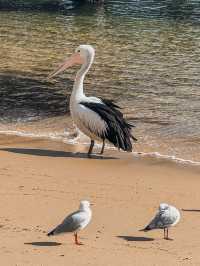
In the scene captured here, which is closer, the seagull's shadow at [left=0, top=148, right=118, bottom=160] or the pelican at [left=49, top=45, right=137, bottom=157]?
the seagull's shadow at [left=0, top=148, right=118, bottom=160]

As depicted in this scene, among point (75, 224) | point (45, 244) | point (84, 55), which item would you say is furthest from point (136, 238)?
point (84, 55)

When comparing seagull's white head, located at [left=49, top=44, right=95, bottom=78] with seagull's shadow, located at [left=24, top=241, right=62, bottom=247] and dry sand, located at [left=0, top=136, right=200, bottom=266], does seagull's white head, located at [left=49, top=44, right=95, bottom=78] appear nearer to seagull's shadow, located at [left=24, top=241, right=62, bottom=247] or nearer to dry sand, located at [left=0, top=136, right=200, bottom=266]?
dry sand, located at [left=0, top=136, right=200, bottom=266]

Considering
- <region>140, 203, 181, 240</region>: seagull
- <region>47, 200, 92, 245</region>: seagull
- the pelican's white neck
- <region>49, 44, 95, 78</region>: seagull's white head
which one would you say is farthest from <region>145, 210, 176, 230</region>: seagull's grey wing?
<region>49, 44, 95, 78</region>: seagull's white head

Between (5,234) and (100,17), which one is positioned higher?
(5,234)

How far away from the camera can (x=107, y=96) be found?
14.2 meters

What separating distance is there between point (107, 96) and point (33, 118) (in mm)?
2262

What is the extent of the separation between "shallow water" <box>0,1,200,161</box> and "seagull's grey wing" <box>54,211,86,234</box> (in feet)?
13.1

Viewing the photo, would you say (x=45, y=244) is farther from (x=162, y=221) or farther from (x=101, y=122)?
(x=101, y=122)

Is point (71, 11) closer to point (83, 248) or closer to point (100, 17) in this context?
point (100, 17)

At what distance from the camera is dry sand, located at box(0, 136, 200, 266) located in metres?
5.89

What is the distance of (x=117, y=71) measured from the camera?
16406 millimetres

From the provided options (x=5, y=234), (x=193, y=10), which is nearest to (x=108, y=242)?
(x=5, y=234)

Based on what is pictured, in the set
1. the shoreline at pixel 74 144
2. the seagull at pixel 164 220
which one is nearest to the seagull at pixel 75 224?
the seagull at pixel 164 220

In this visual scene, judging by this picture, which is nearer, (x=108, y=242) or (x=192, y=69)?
(x=108, y=242)
